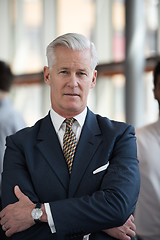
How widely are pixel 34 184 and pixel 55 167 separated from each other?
0.14 metres

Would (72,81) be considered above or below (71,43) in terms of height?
below

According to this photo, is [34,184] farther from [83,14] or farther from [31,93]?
[31,93]

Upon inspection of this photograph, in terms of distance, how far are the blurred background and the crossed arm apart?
3.98 metres

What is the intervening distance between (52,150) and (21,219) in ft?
1.29

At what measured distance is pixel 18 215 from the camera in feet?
6.33

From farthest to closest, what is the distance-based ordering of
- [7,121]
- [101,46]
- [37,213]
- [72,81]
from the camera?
1. [101,46]
2. [7,121]
3. [72,81]
4. [37,213]

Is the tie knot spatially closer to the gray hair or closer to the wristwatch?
the gray hair


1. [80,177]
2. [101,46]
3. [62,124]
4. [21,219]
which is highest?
[101,46]

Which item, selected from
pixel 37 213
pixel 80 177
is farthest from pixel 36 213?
pixel 80 177

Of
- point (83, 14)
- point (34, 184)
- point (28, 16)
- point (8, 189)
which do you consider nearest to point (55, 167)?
point (34, 184)

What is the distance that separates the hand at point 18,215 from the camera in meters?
1.92

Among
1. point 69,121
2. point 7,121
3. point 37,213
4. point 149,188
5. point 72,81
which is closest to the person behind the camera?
point 37,213

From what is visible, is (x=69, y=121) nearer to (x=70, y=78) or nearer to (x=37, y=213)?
(x=70, y=78)

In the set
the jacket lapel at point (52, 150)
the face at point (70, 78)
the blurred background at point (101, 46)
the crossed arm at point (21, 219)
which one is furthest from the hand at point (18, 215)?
the blurred background at point (101, 46)
